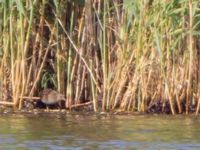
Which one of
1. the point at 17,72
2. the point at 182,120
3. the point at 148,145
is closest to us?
the point at 148,145

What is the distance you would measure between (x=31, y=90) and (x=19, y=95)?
0.23 metres

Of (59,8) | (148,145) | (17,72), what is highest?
(59,8)

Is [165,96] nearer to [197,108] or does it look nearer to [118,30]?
[197,108]

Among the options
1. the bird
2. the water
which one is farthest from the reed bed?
the water

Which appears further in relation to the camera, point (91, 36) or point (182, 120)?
point (91, 36)

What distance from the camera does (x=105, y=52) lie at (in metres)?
10.5

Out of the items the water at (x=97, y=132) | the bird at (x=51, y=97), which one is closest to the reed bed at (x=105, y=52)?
the bird at (x=51, y=97)

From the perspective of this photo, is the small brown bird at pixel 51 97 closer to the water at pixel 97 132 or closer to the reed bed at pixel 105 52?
the reed bed at pixel 105 52

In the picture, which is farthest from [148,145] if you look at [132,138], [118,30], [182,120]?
[118,30]

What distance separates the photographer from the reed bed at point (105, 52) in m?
10.1

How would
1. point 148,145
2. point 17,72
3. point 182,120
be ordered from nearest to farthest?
point 148,145
point 182,120
point 17,72

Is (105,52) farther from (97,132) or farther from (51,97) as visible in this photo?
(97,132)

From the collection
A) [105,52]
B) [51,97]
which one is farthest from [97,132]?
[51,97]

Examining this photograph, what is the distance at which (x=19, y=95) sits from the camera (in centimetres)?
1054
